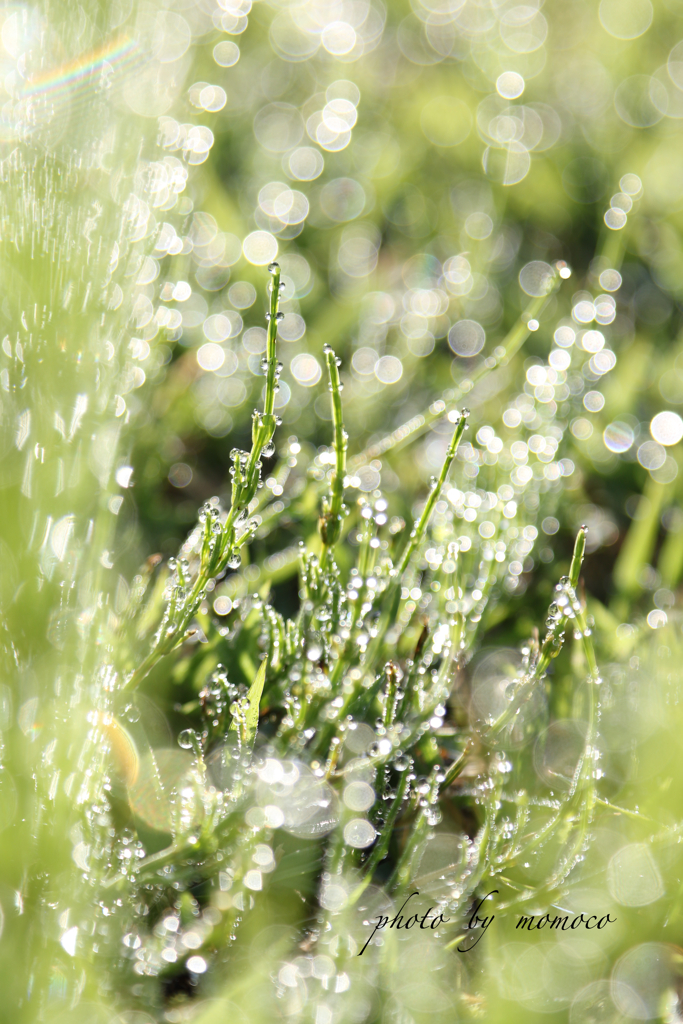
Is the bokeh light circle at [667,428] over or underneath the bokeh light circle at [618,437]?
over

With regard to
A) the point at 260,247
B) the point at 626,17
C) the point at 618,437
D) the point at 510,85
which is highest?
the point at 626,17

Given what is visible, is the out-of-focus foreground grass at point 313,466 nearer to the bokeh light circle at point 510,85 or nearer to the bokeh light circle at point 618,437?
the bokeh light circle at point 618,437

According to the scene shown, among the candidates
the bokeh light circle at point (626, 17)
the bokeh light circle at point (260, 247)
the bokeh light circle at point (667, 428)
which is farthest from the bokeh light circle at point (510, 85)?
the bokeh light circle at point (667, 428)

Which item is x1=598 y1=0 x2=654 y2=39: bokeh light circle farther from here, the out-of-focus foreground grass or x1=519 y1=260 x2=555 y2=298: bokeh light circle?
x1=519 y1=260 x2=555 y2=298: bokeh light circle

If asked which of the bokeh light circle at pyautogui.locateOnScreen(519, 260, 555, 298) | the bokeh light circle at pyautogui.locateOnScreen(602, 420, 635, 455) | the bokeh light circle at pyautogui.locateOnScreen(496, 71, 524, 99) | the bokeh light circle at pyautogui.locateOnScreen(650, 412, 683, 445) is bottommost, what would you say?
the bokeh light circle at pyautogui.locateOnScreen(602, 420, 635, 455)

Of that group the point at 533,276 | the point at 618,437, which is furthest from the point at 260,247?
the point at 618,437

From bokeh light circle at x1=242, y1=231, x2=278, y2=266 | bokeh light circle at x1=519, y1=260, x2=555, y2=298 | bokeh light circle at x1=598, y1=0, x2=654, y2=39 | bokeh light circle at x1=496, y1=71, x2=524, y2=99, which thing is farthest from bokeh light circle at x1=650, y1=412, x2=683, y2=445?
bokeh light circle at x1=598, y1=0, x2=654, y2=39

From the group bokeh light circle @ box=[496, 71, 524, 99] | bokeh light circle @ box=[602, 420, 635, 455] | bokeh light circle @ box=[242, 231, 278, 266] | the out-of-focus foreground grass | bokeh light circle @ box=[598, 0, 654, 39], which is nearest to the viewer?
the out-of-focus foreground grass

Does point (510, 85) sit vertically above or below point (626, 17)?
below

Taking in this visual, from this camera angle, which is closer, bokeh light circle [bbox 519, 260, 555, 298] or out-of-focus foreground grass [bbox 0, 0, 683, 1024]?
out-of-focus foreground grass [bbox 0, 0, 683, 1024]

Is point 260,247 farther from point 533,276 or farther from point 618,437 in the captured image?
point 618,437

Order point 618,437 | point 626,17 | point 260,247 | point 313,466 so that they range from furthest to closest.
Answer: point 626,17 → point 260,247 → point 618,437 → point 313,466

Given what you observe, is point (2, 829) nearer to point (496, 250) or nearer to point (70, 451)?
point (70, 451)
